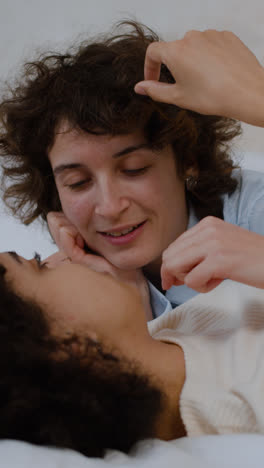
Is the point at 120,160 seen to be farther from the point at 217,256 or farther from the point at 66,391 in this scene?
the point at 66,391

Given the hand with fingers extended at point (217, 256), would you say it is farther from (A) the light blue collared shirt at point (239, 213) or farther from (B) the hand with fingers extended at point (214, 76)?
(A) the light blue collared shirt at point (239, 213)

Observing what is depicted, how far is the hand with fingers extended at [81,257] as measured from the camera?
1.48 meters

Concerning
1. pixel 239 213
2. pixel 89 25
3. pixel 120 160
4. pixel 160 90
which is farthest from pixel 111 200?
pixel 89 25

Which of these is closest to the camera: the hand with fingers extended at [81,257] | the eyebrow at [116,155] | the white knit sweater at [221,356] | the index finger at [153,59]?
the white knit sweater at [221,356]

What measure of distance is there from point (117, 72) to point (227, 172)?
47 cm

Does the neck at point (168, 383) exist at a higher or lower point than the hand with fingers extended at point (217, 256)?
lower

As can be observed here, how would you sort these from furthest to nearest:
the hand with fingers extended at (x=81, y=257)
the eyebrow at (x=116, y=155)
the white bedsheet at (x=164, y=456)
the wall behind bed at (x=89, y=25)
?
the wall behind bed at (x=89, y=25) < the hand with fingers extended at (x=81, y=257) < the eyebrow at (x=116, y=155) < the white bedsheet at (x=164, y=456)

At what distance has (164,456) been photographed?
72 centimetres

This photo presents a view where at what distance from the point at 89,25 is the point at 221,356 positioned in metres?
1.78

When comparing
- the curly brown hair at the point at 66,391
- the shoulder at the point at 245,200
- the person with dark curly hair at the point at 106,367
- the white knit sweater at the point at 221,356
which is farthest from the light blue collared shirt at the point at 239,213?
the curly brown hair at the point at 66,391

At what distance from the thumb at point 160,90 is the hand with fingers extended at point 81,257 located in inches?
23.2

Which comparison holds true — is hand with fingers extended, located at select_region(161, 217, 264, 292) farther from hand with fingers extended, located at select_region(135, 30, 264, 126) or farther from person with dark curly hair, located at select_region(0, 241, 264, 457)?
hand with fingers extended, located at select_region(135, 30, 264, 126)

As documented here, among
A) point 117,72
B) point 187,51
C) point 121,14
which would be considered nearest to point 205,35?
point 187,51

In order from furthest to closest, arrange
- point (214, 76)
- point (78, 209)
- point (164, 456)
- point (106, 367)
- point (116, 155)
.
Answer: point (78, 209) → point (116, 155) → point (214, 76) → point (106, 367) → point (164, 456)
